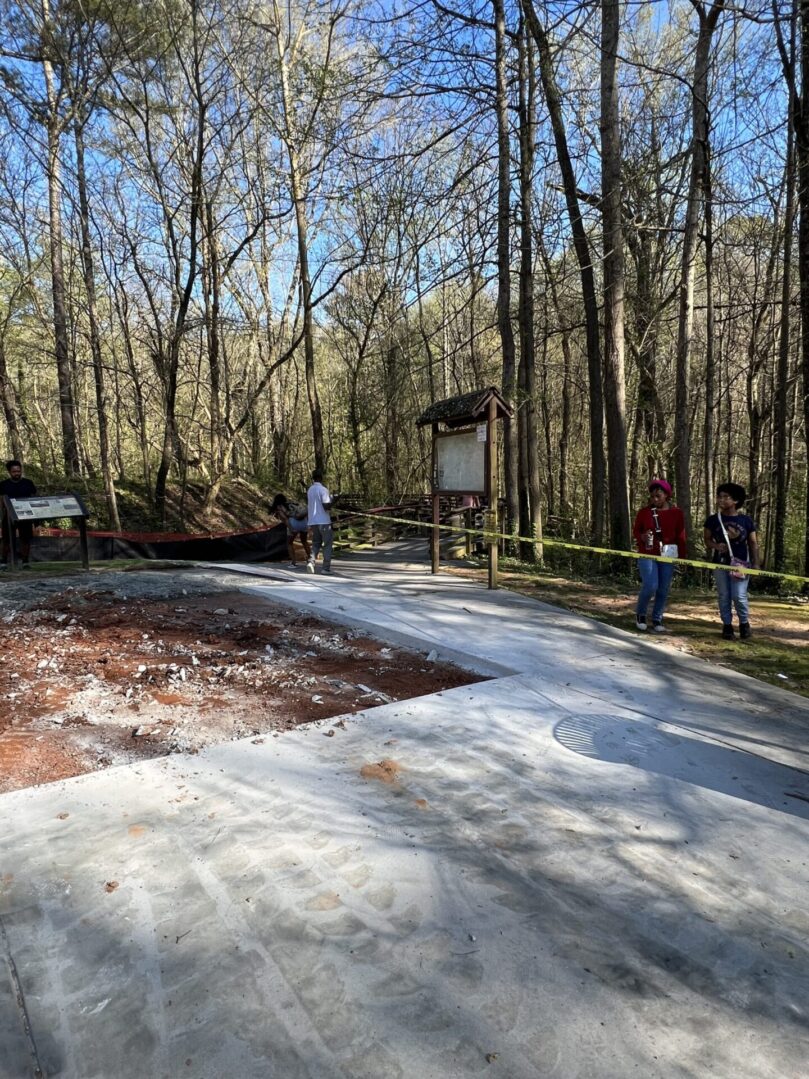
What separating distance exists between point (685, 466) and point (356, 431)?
51.8ft

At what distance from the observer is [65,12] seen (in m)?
13.0

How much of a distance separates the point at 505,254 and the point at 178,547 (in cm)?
898

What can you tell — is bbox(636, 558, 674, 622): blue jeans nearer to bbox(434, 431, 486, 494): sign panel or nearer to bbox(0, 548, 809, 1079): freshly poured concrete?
bbox(0, 548, 809, 1079): freshly poured concrete

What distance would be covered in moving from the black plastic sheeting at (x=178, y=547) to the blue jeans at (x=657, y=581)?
8.76 metres

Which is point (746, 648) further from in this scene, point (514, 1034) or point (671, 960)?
point (514, 1034)

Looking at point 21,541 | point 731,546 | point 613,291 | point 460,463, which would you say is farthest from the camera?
point 613,291

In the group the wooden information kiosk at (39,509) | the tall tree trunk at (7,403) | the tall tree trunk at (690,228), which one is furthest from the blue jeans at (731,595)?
the tall tree trunk at (7,403)

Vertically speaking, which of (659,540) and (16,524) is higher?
(16,524)

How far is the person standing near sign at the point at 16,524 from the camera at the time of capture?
9375mm

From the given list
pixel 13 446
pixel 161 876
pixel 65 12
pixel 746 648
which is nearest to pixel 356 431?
pixel 13 446

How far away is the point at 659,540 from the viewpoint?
21.4 ft

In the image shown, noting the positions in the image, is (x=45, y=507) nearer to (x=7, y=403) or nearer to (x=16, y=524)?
(x=16, y=524)

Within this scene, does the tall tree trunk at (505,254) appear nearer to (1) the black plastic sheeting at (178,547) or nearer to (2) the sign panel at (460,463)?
(2) the sign panel at (460,463)

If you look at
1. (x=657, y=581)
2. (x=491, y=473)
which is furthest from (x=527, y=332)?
(x=657, y=581)
